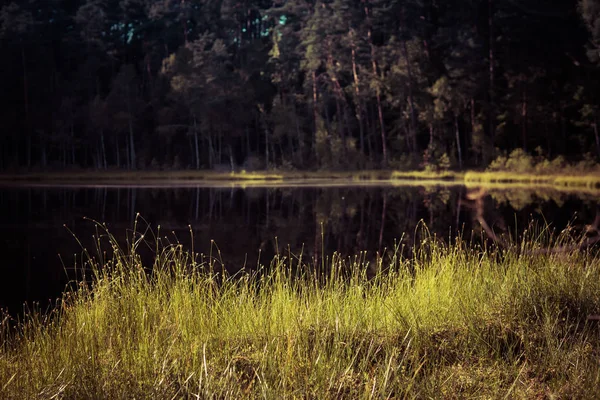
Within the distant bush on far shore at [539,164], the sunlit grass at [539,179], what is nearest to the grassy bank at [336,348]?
the sunlit grass at [539,179]

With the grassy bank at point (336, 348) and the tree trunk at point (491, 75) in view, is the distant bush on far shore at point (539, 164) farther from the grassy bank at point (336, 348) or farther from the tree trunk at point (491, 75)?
the grassy bank at point (336, 348)

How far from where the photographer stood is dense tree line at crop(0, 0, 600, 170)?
36.0 metres

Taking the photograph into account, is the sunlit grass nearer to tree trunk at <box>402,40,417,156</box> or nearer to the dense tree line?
the dense tree line

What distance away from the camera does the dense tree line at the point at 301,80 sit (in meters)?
36.0

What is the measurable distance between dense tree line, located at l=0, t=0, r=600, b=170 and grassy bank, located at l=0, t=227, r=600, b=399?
28811 millimetres

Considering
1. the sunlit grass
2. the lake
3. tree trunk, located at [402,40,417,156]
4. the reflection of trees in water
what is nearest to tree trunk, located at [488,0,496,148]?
the sunlit grass

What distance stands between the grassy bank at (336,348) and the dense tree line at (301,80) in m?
28.8

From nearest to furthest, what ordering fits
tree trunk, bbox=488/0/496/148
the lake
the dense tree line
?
the lake, the dense tree line, tree trunk, bbox=488/0/496/148

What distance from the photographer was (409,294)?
5.49 m

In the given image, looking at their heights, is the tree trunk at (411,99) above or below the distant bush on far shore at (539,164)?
above

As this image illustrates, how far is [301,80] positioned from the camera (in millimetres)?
50969

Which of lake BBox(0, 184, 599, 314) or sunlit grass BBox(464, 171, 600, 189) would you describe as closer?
lake BBox(0, 184, 599, 314)

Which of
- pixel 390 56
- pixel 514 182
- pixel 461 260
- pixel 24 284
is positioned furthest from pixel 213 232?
pixel 390 56

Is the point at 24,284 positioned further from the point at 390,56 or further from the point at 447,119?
the point at 390,56
